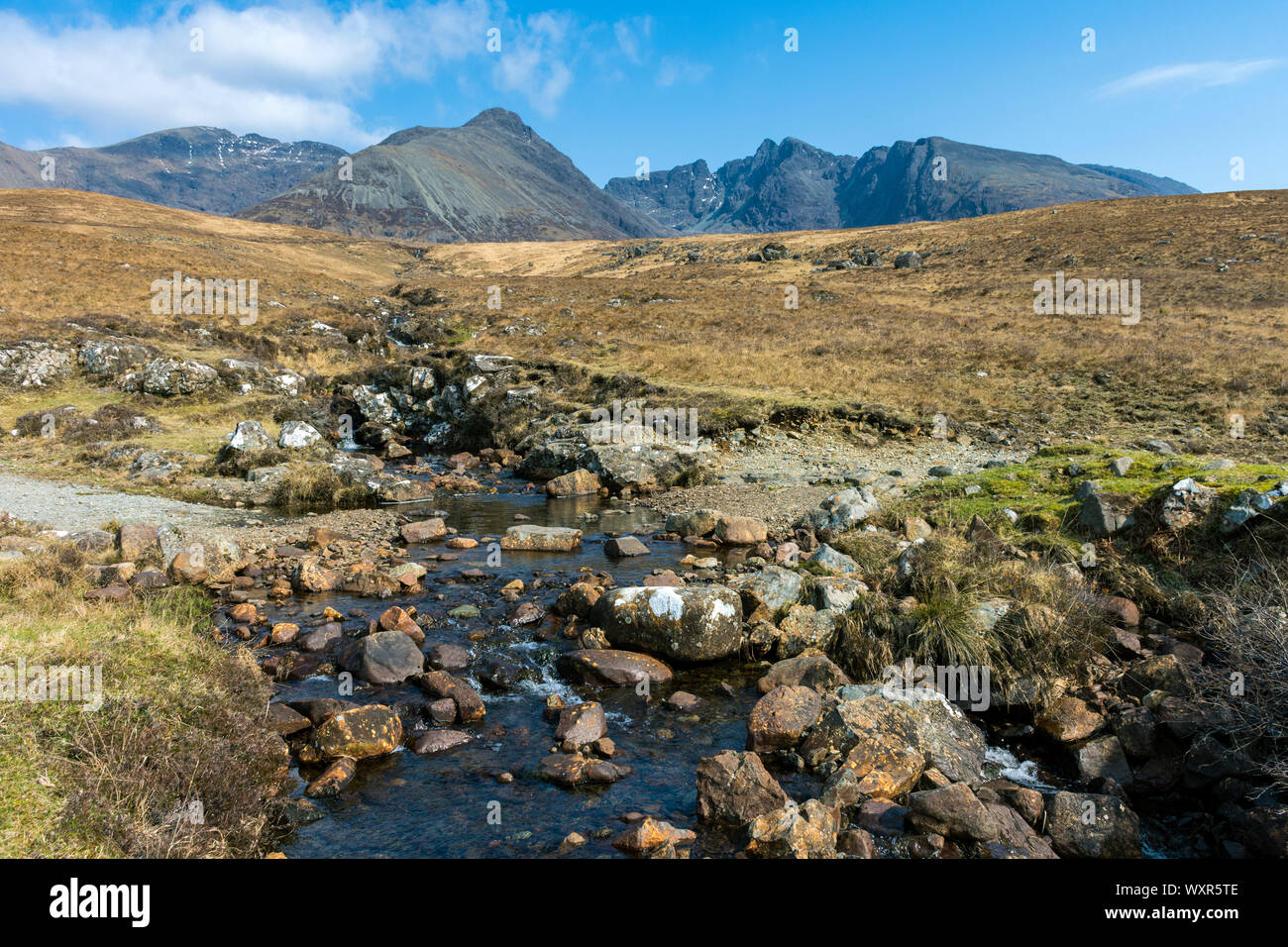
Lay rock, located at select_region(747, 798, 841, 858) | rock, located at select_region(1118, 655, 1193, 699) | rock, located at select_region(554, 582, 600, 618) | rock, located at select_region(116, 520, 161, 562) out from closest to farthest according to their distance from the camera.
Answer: rock, located at select_region(747, 798, 841, 858) < rock, located at select_region(1118, 655, 1193, 699) < rock, located at select_region(554, 582, 600, 618) < rock, located at select_region(116, 520, 161, 562)

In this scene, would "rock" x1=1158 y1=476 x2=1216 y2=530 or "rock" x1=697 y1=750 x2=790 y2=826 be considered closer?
"rock" x1=697 y1=750 x2=790 y2=826

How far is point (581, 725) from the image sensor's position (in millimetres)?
8312

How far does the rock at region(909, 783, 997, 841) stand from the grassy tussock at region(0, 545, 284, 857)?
6.30 meters

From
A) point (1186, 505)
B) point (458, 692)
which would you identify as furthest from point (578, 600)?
point (1186, 505)

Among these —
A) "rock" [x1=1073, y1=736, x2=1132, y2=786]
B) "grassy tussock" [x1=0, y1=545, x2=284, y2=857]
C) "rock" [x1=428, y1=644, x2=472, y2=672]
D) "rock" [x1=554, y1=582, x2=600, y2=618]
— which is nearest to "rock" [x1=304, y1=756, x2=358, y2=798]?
"grassy tussock" [x1=0, y1=545, x2=284, y2=857]

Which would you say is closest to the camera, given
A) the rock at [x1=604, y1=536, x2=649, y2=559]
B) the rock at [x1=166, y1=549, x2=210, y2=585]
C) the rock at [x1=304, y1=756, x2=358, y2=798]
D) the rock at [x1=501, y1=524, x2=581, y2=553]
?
the rock at [x1=304, y1=756, x2=358, y2=798]

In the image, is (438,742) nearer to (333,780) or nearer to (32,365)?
(333,780)

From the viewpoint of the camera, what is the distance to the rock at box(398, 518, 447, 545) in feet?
55.5

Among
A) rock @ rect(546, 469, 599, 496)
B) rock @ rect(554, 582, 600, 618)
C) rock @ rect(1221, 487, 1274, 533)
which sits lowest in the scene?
rock @ rect(554, 582, 600, 618)

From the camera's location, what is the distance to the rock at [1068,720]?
801 cm

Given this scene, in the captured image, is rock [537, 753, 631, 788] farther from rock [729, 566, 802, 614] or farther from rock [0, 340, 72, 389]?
rock [0, 340, 72, 389]

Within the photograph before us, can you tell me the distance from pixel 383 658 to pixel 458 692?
62.0 inches
